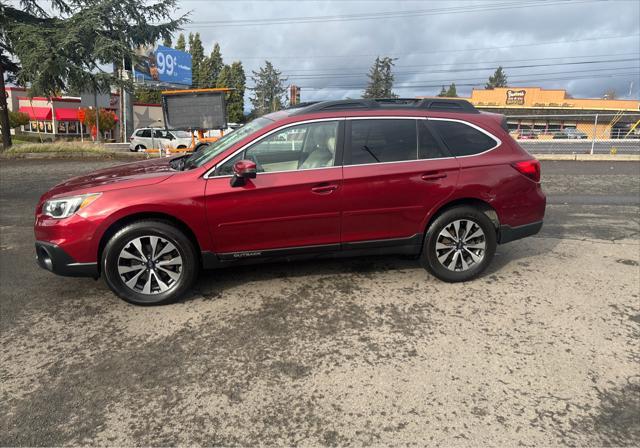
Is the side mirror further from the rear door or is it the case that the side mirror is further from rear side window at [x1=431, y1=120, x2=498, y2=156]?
rear side window at [x1=431, y1=120, x2=498, y2=156]

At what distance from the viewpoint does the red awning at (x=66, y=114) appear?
51406 millimetres

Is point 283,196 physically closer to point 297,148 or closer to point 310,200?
point 310,200

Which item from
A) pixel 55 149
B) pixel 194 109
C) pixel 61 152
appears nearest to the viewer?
pixel 194 109

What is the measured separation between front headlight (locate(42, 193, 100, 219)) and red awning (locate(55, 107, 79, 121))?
56.1 metres

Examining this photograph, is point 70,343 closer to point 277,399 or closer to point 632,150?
point 277,399

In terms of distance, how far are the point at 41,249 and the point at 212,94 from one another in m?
10.5

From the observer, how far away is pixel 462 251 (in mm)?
4410

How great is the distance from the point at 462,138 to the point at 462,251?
1.12 m

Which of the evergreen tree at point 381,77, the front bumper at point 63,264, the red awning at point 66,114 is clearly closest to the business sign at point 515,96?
the evergreen tree at point 381,77

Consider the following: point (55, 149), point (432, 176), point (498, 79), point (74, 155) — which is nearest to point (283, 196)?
point (432, 176)

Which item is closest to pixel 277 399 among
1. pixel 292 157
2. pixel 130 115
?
pixel 292 157

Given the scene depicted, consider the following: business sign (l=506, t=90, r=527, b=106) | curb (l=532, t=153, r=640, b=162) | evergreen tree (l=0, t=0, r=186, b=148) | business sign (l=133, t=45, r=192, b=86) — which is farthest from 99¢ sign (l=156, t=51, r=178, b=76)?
business sign (l=506, t=90, r=527, b=106)

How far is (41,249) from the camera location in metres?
3.83

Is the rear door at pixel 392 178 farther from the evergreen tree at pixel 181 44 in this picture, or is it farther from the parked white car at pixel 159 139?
the evergreen tree at pixel 181 44
